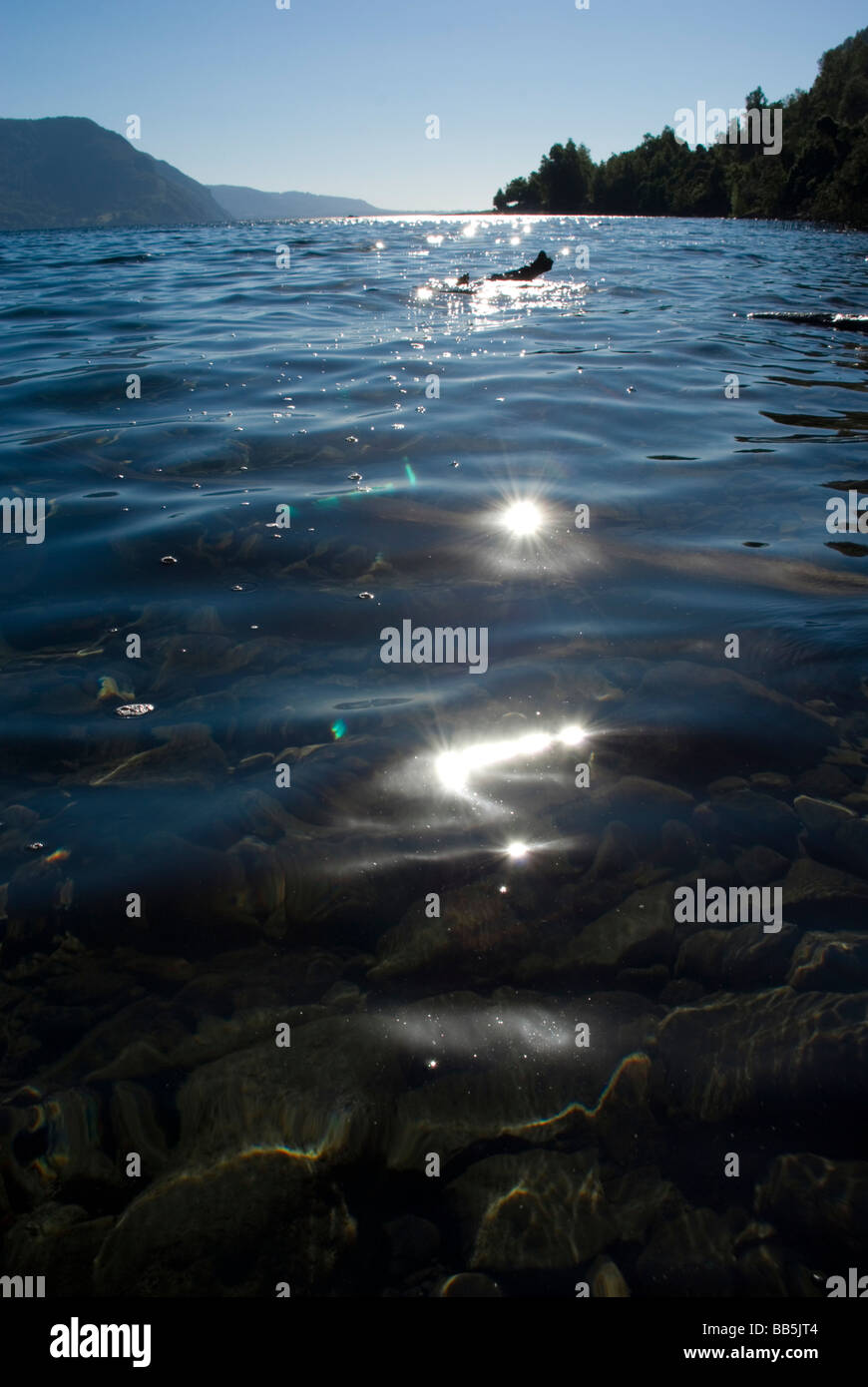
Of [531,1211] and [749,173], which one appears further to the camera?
[749,173]

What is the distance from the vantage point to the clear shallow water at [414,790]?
2006 millimetres

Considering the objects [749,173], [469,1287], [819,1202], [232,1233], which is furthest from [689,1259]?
[749,173]

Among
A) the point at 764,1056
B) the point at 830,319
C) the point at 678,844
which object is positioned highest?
the point at 830,319

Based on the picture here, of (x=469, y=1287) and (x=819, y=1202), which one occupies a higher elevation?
(x=819, y=1202)

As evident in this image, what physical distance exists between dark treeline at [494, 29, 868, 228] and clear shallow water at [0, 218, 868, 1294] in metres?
49.1

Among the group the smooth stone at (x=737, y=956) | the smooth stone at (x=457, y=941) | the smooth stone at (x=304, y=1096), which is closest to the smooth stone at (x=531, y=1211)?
the smooth stone at (x=304, y=1096)

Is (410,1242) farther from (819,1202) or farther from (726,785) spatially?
(726,785)

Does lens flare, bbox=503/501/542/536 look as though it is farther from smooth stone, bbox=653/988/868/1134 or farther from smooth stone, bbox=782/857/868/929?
smooth stone, bbox=653/988/868/1134

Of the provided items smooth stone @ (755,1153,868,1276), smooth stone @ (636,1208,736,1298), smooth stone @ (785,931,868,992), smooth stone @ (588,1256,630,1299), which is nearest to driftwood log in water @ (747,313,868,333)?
smooth stone @ (785,931,868,992)

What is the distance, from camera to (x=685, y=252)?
1029 inches

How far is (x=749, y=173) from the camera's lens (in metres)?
62.3

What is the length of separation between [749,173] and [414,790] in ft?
255

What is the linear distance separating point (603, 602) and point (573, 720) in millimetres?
1121

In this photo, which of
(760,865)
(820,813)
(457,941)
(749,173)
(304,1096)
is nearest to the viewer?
(304,1096)
